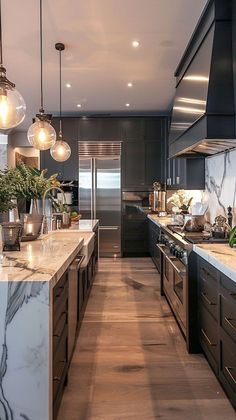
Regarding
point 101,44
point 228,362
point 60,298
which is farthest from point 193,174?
point 60,298

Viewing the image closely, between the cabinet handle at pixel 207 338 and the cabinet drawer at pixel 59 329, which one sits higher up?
the cabinet drawer at pixel 59 329

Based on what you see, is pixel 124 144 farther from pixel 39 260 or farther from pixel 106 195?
pixel 39 260

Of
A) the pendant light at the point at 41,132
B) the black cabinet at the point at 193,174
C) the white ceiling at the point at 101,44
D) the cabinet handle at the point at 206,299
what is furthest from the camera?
the black cabinet at the point at 193,174

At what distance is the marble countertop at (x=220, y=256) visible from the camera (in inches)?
Result: 73.2

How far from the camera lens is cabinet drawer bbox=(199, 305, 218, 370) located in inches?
89.0

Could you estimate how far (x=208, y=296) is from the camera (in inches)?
94.6

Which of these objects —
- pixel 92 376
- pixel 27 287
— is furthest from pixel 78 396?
pixel 27 287

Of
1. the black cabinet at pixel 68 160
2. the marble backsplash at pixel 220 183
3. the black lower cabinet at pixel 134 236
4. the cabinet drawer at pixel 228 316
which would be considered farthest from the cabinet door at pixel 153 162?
the cabinet drawer at pixel 228 316

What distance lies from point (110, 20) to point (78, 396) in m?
3.31

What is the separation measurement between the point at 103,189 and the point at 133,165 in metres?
0.82

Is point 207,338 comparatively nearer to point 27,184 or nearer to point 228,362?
point 228,362

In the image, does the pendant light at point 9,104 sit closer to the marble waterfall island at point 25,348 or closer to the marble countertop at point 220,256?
the marble waterfall island at point 25,348

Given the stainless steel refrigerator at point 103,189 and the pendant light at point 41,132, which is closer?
the pendant light at point 41,132

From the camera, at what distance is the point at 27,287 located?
1.48 metres
